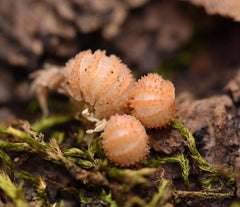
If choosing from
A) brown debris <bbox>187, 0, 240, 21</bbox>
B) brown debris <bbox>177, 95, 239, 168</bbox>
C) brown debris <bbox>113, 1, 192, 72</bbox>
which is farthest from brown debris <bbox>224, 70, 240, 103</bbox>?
brown debris <bbox>113, 1, 192, 72</bbox>

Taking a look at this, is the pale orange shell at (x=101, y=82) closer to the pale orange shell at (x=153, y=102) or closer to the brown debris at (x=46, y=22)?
the pale orange shell at (x=153, y=102)

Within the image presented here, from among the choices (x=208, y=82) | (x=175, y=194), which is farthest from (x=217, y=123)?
(x=208, y=82)

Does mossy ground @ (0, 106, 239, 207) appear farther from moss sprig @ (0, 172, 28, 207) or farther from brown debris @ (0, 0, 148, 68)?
brown debris @ (0, 0, 148, 68)

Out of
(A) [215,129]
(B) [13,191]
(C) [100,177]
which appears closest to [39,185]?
(B) [13,191]

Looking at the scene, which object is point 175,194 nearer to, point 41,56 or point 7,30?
point 41,56

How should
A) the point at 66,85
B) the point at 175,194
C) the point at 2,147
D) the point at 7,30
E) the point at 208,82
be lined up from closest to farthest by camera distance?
the point at 175,194 → the point at 2,147 → the point at 66,85 → the point at 7,30 → the point at 208,82

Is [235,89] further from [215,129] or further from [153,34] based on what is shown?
[153,34]

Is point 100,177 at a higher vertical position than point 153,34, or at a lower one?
lower
